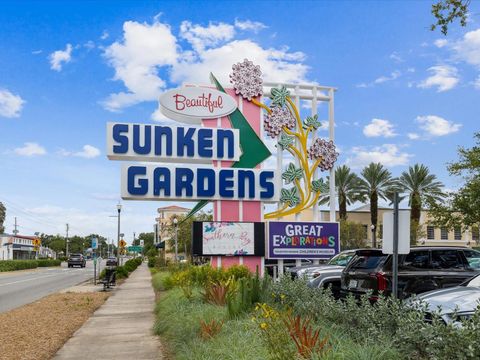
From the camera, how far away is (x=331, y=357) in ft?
17.2

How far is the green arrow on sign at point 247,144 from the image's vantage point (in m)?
21.3

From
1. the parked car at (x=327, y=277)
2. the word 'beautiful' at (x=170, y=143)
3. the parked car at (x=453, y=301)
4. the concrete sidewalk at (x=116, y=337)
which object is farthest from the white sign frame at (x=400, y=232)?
the word 'beautiful' at (x=170, y=143)

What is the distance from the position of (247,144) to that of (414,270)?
11.5 meters

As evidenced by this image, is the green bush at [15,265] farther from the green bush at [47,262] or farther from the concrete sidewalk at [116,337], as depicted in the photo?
the concrete sidewalk at [116,337]

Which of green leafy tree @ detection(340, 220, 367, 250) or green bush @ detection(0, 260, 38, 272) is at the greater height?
green leafy tree @ detection(340, 220, 367, 250)

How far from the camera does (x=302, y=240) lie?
2181 cm

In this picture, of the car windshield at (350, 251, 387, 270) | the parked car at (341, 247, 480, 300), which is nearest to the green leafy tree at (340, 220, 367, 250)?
the parked car at (341, 247, 480, 300)

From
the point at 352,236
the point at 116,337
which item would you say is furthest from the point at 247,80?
the point at 352,236

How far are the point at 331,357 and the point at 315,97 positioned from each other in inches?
753

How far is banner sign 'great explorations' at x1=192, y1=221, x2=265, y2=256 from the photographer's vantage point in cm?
2028

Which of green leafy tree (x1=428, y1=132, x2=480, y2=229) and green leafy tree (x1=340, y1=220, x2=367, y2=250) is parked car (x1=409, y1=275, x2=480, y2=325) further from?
green leafy tree (x1=340, y1=220, x2=367, y2=250)

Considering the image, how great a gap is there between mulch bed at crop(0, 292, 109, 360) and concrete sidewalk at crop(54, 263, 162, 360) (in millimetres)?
283

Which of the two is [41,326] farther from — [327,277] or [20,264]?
[20,264]

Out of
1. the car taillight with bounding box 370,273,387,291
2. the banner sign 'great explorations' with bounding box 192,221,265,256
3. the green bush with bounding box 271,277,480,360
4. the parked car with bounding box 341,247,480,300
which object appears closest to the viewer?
the green bush with bounding box 271,277,480,360
